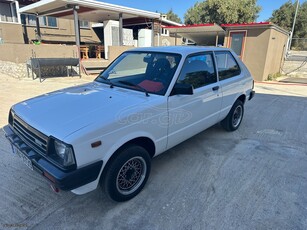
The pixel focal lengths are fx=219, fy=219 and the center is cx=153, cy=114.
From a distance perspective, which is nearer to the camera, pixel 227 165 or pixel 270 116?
pixel 227 165

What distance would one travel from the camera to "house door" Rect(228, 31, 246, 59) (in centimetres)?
1135

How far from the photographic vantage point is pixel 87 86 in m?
3.30

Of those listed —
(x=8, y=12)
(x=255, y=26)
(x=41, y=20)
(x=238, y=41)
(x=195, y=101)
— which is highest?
(x=8, y=12)

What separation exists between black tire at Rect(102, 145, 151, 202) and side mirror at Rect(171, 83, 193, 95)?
845 mm

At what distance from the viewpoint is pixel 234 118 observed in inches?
184

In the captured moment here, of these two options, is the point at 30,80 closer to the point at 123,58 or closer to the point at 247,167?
the point at 123,58

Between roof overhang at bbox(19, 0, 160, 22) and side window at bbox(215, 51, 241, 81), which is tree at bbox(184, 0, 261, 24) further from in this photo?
side window at bbox(215, 51, 241, 81)

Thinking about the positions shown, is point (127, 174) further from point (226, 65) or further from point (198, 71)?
point (226, 65)

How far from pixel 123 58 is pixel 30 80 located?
8.13 metres

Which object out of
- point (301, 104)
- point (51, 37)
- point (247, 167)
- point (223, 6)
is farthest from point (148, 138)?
point (223, 6)

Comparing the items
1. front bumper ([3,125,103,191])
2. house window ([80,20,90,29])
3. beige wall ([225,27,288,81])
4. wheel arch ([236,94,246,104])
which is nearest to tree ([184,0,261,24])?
house window ([80,20,90,29])

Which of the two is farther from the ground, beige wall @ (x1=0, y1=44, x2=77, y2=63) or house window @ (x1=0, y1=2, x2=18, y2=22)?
house window @ (x1=0, y1=2, x2=18, y2=22)

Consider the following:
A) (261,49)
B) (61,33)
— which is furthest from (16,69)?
(261,49)

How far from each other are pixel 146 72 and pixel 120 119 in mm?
1277
